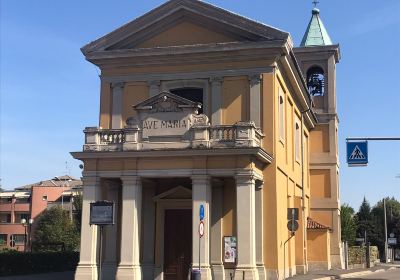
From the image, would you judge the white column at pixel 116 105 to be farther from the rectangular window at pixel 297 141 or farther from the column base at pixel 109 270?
the rectangular window at pixel 297 141

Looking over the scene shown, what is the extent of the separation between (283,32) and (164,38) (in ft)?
18.5

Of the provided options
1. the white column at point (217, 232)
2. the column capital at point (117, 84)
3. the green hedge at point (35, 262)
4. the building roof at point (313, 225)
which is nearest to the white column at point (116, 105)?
the column capital at point (117, 84)

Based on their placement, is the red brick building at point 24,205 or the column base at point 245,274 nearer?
the column base at point 245,274

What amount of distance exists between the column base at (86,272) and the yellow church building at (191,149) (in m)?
0.04

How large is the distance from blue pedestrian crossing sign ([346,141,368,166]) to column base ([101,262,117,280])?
1069 cm

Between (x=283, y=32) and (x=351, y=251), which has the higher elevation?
(x=283, y=32)

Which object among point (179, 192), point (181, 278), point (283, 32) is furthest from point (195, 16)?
point (181, 278)

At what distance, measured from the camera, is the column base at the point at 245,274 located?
70.9ft

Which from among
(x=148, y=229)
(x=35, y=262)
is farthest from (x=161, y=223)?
(x=35, y=262)

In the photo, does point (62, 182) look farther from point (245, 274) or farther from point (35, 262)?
point (245, 274)

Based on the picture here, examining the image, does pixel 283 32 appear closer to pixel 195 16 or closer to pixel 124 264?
pixel 195 16

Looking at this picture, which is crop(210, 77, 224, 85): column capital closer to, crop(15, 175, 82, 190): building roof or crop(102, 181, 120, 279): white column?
crop(102, 181, 120, 279): white column

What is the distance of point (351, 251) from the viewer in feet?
141

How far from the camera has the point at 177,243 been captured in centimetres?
2544
